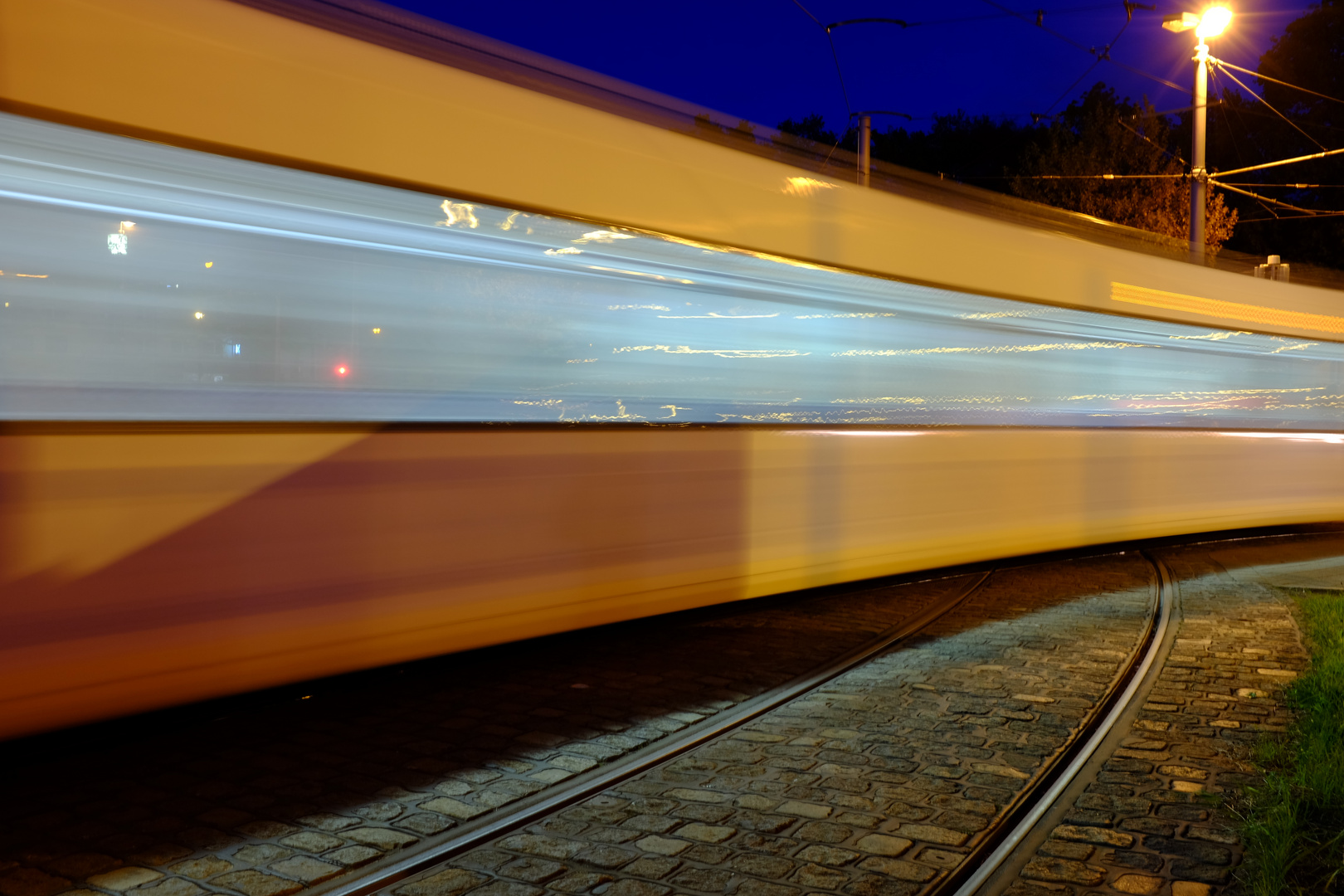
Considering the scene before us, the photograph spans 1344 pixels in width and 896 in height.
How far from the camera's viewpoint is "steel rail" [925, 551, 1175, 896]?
3.42 m

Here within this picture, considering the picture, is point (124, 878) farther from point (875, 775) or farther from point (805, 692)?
point (805, 692)

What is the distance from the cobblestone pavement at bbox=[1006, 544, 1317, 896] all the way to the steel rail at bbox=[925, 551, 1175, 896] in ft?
0.29

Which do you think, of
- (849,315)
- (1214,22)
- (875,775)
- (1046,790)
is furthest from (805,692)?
(1214,22)

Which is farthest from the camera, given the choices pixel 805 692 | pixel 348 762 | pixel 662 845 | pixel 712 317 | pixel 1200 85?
pixel 1200 85

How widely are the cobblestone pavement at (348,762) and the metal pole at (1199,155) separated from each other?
14.0m

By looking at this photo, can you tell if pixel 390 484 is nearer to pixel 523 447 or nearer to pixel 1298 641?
pixel 523 447

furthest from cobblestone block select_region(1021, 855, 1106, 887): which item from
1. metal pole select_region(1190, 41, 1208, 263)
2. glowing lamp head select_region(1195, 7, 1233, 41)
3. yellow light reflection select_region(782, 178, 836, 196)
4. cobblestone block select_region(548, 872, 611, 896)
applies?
glowing lamp head select_region(1195, 7, 1233, 41)

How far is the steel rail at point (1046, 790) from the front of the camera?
342 cm

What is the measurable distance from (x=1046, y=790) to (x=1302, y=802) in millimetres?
809

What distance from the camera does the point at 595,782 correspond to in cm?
421

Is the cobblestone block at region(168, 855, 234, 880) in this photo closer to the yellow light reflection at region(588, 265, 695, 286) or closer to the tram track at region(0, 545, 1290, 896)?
the tram track at region(0, 545, 1290, 896)

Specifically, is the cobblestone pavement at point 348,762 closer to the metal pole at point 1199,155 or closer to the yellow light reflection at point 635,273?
the yellow light reflection at point 635,273

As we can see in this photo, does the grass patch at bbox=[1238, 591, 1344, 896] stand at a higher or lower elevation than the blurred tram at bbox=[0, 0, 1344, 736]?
lower

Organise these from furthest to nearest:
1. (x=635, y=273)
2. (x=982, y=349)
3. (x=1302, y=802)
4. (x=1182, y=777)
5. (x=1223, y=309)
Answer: (x=1223, y=309), (x=982, y=349), (x=635, y=273), (x=1182, y=777), (x=1302, y=802)
